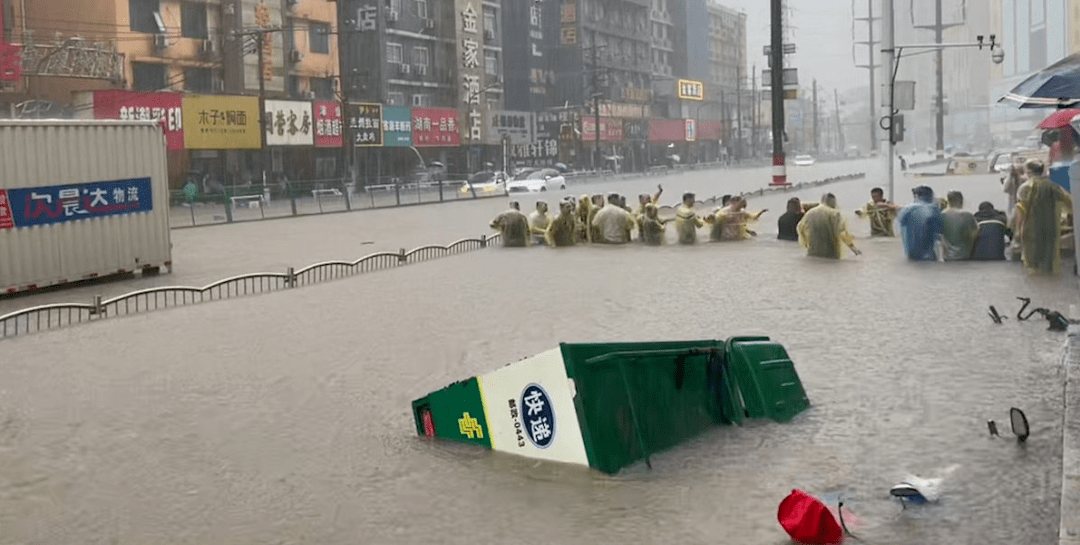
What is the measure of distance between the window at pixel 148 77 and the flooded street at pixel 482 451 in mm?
31415

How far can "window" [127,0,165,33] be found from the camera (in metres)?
46.7

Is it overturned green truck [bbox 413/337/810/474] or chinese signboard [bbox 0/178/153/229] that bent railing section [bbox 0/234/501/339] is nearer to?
chinese signboard [bbox 0/178/153/229]

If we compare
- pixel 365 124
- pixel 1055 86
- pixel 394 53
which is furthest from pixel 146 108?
pixel 1055 86

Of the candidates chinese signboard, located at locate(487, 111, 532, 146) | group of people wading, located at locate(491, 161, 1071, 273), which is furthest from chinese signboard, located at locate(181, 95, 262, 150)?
chinese signboard, located at locate(487, 111, 532, 146)

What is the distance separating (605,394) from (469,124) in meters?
62.7

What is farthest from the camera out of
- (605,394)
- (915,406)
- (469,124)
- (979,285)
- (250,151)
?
(469,124)

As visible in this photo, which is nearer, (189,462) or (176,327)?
(189,462)

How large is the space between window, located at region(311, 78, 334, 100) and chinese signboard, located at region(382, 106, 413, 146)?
2678mm

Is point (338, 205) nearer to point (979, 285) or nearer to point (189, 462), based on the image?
point (979, 285)

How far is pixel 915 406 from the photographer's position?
30.7ft

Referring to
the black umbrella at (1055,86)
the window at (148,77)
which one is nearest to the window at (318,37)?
the window at (148,77)

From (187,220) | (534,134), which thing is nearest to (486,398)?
(187,220)

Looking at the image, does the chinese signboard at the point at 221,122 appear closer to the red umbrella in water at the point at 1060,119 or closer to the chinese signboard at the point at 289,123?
the chinese signboard at the point at 289,123

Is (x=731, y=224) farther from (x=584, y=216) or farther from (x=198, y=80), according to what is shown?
(x=198, y=80)
